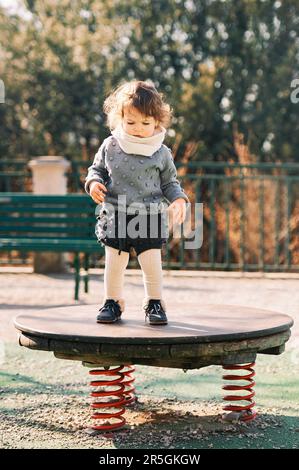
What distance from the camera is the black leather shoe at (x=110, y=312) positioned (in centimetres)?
357

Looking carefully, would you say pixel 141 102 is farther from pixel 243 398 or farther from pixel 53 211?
pixel 53 211

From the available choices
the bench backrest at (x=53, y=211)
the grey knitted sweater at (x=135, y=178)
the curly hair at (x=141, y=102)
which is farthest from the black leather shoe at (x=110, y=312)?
the bench backrest at (x=53, y=211)

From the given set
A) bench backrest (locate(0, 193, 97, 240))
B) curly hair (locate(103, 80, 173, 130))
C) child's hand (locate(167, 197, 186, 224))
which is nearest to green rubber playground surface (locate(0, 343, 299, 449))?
child's hand (locate(167, 197, 186, 224))

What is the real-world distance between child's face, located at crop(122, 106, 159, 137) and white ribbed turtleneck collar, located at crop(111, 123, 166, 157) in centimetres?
2

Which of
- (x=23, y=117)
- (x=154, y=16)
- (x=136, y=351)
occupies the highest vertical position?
(x=154, y=16)

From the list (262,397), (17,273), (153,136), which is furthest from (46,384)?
(17,273)

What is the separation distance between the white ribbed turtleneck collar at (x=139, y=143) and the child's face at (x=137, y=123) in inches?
0.9

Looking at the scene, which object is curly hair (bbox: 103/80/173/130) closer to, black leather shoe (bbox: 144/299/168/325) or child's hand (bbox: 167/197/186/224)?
child's hand (bbox: 167/197/186/224)

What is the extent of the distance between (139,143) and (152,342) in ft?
3.03

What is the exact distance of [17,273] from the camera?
9.65m

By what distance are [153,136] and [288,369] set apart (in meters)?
1.97

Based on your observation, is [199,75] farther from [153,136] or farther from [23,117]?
[153,136]

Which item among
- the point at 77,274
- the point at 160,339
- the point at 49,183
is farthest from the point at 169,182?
the point at 49,183

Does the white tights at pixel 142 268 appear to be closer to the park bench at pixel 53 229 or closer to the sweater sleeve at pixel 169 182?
the sweater sleeve at pixel 169 182
